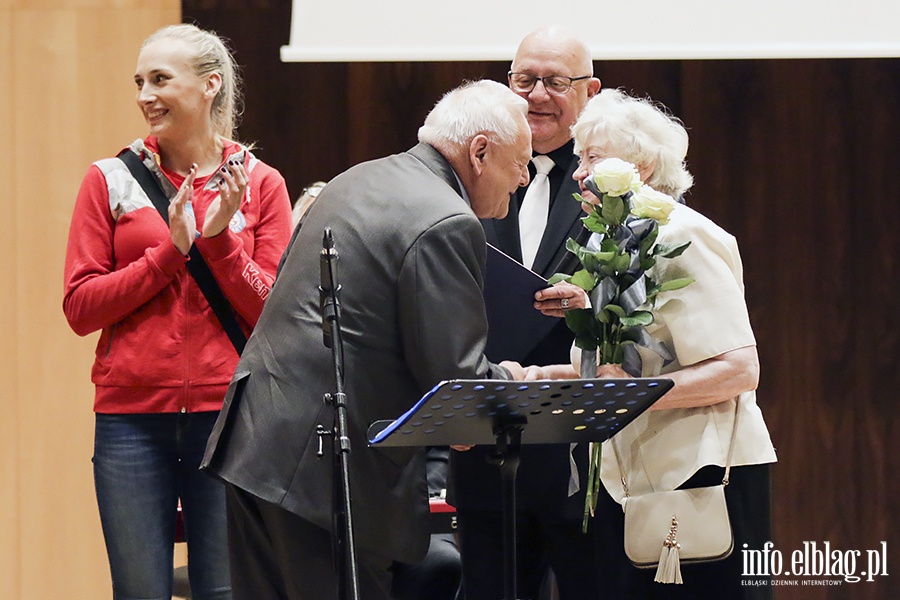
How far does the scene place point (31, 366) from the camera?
15.1 ft

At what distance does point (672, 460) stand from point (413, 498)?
1.75 feet

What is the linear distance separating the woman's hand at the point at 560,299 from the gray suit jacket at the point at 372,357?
0.25 metres

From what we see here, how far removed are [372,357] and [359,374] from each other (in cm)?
4

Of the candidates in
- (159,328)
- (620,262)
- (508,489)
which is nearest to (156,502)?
(159,328)

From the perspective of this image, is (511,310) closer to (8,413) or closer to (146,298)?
(146,298)

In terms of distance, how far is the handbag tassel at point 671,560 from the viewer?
7.69ft

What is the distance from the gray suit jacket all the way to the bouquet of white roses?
23cm

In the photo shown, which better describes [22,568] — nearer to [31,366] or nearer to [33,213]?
[31,366]

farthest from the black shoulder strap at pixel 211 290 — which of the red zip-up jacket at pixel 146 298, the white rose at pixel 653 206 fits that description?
the white rose at pixel 653 206

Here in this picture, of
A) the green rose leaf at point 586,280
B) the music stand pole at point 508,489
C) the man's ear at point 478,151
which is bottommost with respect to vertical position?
the music stand pole at point 508,489

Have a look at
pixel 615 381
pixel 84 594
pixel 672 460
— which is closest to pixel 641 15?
pixel 672 460

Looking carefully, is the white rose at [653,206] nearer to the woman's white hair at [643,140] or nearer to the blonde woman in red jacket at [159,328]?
the woman's white hair at [643,140]

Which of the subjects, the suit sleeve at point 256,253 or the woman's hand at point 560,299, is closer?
the woman's hand at point 560,299

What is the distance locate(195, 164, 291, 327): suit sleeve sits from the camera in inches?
111
